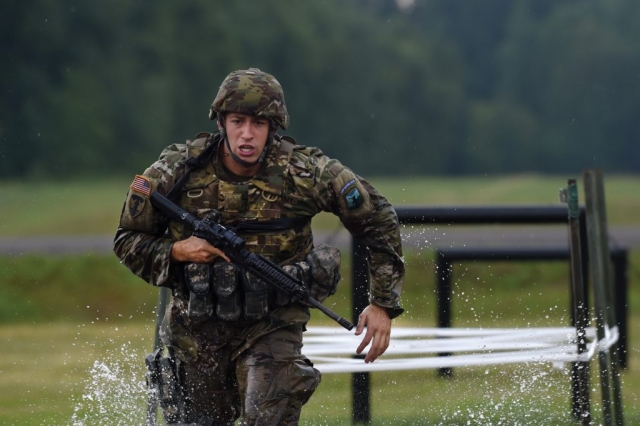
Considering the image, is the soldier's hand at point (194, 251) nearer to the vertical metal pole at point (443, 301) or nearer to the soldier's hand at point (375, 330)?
the soldier's hand at point (375, 330)

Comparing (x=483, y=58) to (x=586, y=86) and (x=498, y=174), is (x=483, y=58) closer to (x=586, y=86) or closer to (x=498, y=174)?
(x=586, y=86)

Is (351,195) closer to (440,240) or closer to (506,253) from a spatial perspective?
(506,253)

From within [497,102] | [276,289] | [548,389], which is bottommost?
[276,289]

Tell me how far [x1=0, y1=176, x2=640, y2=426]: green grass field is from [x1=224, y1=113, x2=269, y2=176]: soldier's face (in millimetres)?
Result: 2041

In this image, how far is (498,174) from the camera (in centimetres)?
3856

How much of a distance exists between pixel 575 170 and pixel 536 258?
29535mm

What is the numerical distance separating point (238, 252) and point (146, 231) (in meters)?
0.43

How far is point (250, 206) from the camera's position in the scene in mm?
5562

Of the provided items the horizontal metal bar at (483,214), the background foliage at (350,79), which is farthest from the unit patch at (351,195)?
the background foliage at (350,79)

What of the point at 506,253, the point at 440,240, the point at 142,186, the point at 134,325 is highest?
the point at 440,240

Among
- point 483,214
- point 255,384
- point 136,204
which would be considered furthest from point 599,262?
point 136,204

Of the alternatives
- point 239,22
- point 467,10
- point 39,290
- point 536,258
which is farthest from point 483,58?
point 536,258

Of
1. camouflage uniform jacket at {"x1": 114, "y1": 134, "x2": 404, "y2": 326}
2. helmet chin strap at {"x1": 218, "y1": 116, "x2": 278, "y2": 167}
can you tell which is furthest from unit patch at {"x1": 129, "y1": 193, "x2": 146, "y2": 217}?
helmet chin strap at {"x1": 218, "y1": 116, "x2": 278, "y2": 167}

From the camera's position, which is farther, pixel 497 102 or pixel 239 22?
pixel 497 102
